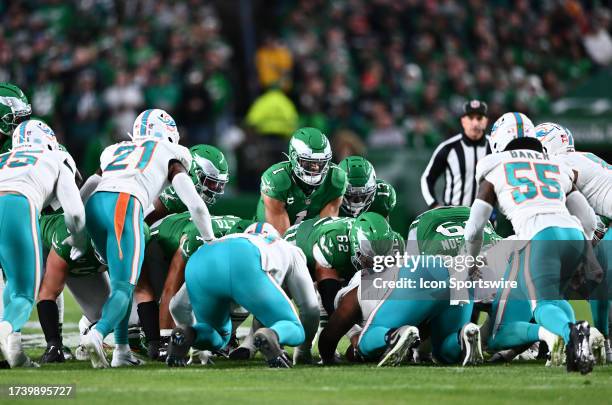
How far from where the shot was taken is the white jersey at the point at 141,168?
8078 mm

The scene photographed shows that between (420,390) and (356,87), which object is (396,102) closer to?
(356,87)

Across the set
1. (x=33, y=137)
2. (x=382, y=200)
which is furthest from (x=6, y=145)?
(x=382, y=200)

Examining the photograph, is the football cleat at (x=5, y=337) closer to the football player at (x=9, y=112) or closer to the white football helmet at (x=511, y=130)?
the football player at (x=9, y=112)

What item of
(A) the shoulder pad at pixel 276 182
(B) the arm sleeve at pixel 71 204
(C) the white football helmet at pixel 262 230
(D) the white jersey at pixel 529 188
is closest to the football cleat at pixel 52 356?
(B) the arm sleeve at pixel 71 204

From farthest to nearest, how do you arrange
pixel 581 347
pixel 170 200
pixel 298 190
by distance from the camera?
pixel 298 190 < pixel 170 200 < pixel 581 347

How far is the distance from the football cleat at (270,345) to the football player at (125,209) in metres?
0.92

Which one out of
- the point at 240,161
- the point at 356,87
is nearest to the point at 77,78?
the point at 240,161

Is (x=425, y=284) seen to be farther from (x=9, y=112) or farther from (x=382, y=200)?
(x=9, y=112)

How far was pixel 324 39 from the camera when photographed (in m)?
19.4

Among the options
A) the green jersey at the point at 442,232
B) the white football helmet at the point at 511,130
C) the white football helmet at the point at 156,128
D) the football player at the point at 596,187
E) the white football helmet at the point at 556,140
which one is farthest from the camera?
the white football helmet at the point at 556,140

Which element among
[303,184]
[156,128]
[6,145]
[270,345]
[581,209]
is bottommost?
[270,345]

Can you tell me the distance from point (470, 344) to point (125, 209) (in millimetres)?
2460

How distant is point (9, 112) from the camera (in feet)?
30.0

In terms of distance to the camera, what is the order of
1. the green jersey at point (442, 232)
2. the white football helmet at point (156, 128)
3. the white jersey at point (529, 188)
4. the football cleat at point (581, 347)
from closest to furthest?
the football cleat at point (581, 347)
the white jersey at point (529, 188)
the green jersey at point (442, 232)
the white football helmet at point (156, 128)
